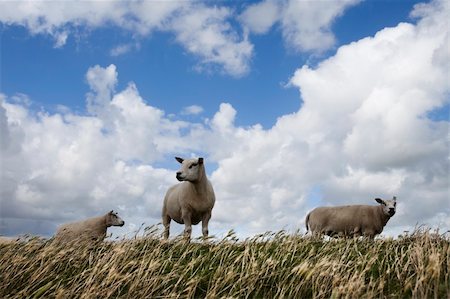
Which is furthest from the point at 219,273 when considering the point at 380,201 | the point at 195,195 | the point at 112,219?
the point at 380,201

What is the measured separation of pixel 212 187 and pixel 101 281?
29.1ft

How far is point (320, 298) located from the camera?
7.96 meters

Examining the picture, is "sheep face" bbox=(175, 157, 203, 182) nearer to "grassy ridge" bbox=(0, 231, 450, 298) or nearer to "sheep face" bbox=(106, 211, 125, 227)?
"grassy ridge" bbox=(0, 231, 450, 298)

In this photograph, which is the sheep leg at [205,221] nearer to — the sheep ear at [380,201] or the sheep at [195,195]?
the sheep at [195,195]

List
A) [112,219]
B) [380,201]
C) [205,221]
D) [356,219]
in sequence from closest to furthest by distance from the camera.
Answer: [205,221] < [356,219] < [380,201] < [112,219]

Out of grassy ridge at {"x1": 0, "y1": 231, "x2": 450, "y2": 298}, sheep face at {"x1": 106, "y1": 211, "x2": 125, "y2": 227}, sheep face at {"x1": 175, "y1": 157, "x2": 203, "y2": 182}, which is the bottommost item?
grassy ridge at {"x1": 0, "y1": 231, "x2": 450, "y2": 298}

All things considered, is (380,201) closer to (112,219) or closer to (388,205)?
(388,205)

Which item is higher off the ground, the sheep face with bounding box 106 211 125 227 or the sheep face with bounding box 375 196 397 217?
the sheep face with bounding box 375 196 397 217

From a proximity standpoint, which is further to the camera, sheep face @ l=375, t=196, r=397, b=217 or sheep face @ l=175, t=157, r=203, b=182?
sheep face @ l=375, t=196, r=397, b=217

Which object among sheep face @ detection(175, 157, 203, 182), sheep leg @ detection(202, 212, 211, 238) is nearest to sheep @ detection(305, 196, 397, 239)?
sheep leg @ detection(202, 212, 211, 238)

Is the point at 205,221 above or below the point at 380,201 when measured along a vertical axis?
below

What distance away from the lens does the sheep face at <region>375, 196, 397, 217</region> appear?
2169cm

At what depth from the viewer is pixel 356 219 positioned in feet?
71.7

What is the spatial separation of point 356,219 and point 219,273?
14.3m
